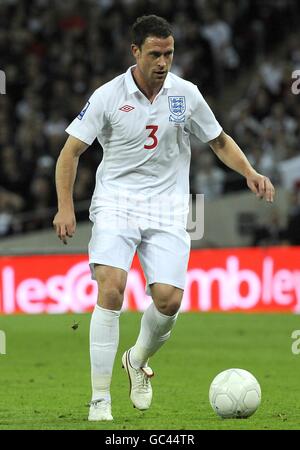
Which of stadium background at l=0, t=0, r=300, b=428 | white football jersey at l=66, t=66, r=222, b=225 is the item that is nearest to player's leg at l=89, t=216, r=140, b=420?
white football jersey at l=66, t=66, r=222, b=225

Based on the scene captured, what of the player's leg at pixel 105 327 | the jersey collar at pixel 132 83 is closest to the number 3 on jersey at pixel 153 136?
the jersey collar at pixel 132 83

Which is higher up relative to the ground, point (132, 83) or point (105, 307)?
point (132, 83)

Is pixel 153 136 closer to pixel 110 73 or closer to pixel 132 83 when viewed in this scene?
pixel 132 83

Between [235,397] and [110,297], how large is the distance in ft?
3.42

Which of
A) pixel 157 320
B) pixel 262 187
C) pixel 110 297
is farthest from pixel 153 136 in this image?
pixel 157 320

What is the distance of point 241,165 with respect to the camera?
7.89 metres

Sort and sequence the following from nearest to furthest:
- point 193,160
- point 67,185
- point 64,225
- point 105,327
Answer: point 64,225
point 105,327
point 67,185
point 193,160

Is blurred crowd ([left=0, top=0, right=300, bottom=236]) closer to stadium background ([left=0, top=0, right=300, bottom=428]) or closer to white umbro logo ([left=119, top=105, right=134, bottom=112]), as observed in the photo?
stadium background ([left=0, top=0, right=300, bottom=428])

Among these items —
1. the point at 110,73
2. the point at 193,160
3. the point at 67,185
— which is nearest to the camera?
the point at 67,185

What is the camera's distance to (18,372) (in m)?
10.8

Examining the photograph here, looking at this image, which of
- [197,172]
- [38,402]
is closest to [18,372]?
→ [38,402]

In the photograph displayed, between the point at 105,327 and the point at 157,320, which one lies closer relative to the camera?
the point at 105,327
